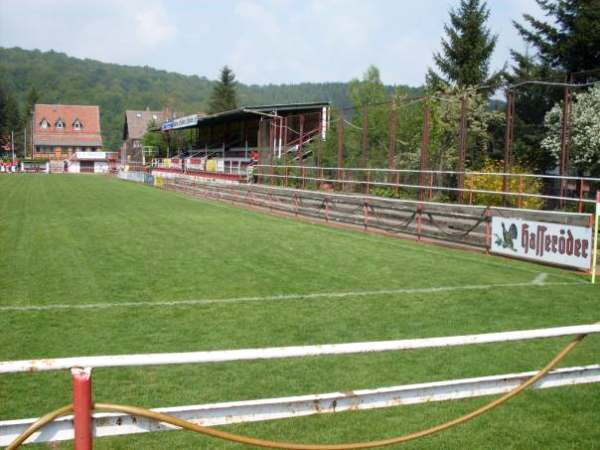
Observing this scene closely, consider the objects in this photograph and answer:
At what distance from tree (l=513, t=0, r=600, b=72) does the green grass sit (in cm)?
2096

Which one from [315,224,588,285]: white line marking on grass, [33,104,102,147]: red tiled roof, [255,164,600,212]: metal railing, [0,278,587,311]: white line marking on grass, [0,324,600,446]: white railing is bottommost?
[315,224,588,285]: white line marking on grass

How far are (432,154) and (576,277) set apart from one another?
11.4m

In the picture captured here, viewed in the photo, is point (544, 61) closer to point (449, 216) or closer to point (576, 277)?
point (449, 216)

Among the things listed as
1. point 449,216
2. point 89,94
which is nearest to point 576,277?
point 449,216

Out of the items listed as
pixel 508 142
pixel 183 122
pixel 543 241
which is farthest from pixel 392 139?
pixel 183 122

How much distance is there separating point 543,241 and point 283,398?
37.2 feet

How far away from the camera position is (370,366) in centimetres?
658

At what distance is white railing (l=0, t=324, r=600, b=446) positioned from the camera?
3.10 m

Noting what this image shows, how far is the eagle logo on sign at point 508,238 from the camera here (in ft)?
47.5

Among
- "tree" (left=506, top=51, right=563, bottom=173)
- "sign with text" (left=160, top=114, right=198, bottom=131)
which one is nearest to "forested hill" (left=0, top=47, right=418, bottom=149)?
"sign with text" (left=160, top=114, right=198, bottom=131)

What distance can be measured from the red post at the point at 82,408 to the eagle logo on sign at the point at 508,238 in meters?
13.0

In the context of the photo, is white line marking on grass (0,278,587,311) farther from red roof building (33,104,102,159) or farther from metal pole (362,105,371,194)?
red roof building (33,104,102,159)

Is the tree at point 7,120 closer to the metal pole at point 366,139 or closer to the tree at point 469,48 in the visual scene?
the tree at point 469,48

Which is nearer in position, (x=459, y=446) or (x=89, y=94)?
(x=459, y=446)
